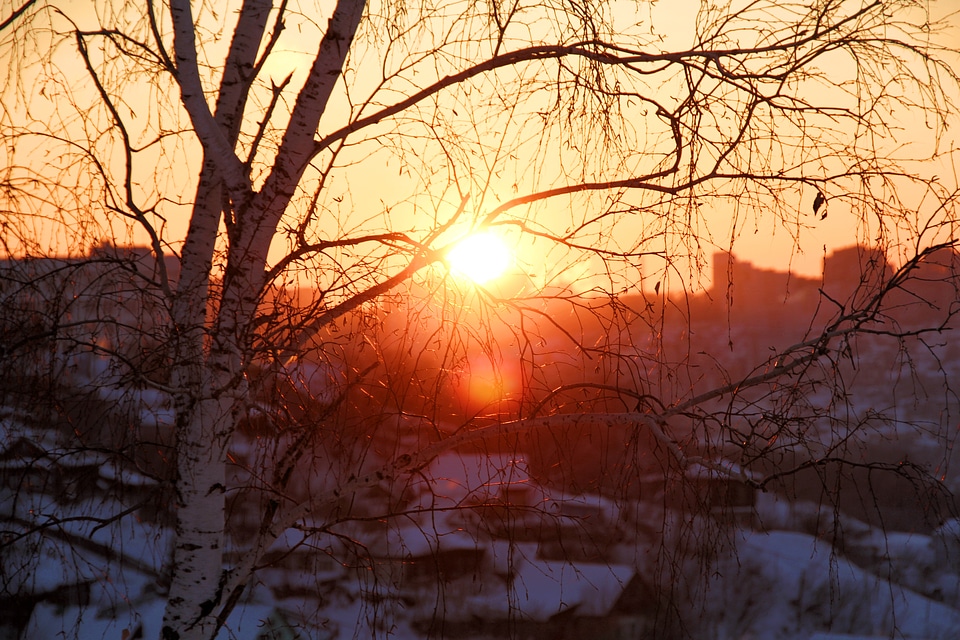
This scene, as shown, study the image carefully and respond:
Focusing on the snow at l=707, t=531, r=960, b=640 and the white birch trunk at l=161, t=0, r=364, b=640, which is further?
the snow at l=707, t=531, r=960, b=640

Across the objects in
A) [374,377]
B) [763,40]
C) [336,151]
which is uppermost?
[763,40]

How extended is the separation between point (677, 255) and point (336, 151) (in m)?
1.40

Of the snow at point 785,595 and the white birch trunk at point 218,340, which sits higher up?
the white birch trunk at point 218,340

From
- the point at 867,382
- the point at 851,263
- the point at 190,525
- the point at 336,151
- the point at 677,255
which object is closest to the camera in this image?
the point at 677,255

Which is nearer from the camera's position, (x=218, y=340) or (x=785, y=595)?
(x=218, y=340)

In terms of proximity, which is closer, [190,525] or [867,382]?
[190,525]

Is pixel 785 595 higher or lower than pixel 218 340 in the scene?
lower

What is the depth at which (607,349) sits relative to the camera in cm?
263

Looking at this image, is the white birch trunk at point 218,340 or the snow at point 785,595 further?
the snow at point 785,595

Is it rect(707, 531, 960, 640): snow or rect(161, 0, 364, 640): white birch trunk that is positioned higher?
rect(161, 0, 364, 640): white birch trunk

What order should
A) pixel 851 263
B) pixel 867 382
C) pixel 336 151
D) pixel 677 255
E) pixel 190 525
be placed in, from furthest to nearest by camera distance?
1. pixel 867 382
2. pixel 851 263
3. pixel 336 151
4. pixel 190 525
5. pixel 677 255

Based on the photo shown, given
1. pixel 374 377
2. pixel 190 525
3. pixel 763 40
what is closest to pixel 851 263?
pixel 763 40

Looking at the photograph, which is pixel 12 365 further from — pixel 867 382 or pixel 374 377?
pixel 867 382

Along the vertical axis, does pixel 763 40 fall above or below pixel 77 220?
above
